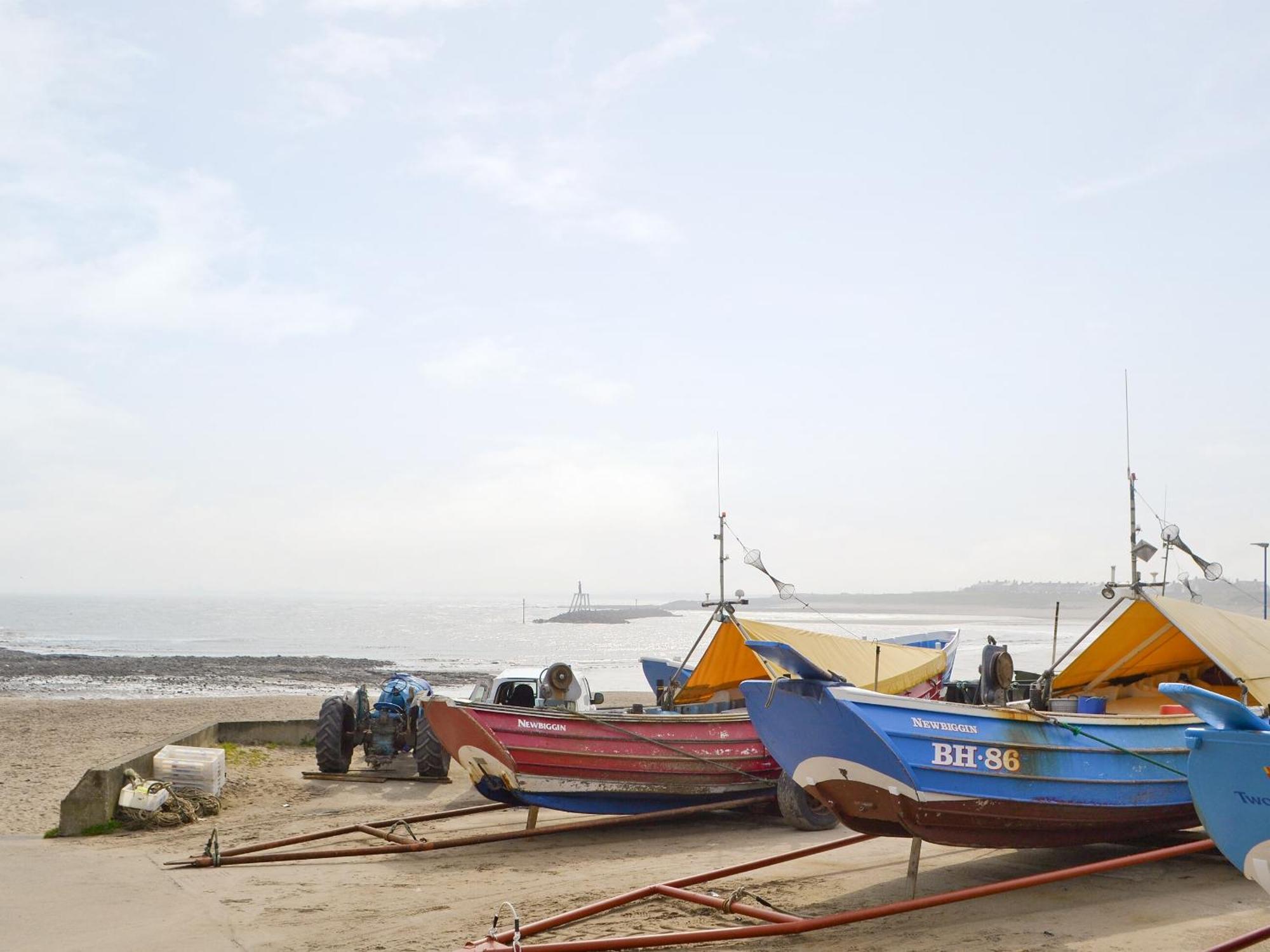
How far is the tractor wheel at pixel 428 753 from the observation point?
51.5 feet

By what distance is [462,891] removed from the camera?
Answer: 31.2 ft

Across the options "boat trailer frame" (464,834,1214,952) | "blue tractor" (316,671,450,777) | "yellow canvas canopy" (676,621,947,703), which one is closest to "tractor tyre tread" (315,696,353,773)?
"blue tractor" (316,671,450,777)

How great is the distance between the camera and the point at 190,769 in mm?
13742

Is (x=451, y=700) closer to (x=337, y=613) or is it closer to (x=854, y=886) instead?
(x=854, y=886)

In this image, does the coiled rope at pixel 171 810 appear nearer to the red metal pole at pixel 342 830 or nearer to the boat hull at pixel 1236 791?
the red metal pole at pixel 342 830

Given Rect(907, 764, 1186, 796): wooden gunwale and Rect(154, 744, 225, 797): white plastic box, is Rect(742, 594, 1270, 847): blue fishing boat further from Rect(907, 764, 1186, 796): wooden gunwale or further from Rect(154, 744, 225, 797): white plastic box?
Rect(154, 744, 225, 797): white plastic box

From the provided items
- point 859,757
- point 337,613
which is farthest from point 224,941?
point 337,613

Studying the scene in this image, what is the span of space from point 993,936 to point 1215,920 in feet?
5.41

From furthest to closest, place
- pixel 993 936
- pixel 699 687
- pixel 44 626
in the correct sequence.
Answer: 1. pixel 44 626
2. pixel 699 687
3. pixel 993 936

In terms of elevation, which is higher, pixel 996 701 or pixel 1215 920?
pixel 996 701

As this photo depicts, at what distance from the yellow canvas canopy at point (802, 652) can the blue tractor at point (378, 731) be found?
148 inches

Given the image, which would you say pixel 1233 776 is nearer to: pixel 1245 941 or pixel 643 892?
pixel 1245 941

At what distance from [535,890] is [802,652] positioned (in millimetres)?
5616

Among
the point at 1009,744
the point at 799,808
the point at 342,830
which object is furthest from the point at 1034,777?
the point at 342,830
